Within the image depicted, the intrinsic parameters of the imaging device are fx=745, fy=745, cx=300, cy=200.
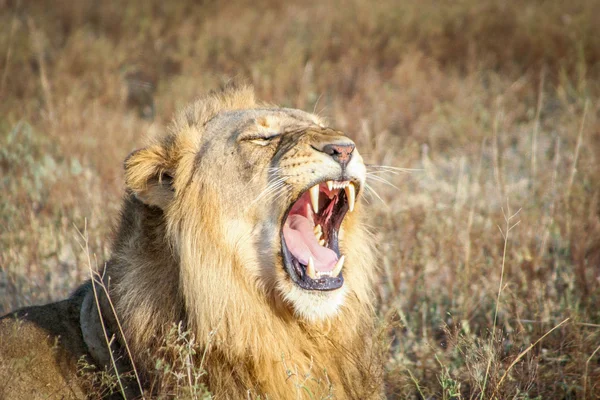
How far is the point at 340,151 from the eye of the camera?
116 inches

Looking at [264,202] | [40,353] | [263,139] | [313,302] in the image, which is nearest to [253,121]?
[263,139]

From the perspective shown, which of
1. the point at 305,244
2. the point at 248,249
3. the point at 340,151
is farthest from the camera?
the point at 305,244

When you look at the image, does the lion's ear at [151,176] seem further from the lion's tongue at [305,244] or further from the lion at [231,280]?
the lion's tongue at [305,244]

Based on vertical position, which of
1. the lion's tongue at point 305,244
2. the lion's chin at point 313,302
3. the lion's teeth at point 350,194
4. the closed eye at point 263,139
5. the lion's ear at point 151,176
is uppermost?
the closed eye at point 263,139

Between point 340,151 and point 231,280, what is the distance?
2.24 feet

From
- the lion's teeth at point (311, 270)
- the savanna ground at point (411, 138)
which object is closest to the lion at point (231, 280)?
the lion's teeth at point (311, 270)

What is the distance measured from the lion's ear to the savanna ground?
3.32 ft

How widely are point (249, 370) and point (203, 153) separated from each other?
3.08 ft

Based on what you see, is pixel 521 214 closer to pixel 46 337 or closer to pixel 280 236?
pixel 280 236

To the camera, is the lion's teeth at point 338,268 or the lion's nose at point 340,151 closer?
the lion's nose at point 340,151

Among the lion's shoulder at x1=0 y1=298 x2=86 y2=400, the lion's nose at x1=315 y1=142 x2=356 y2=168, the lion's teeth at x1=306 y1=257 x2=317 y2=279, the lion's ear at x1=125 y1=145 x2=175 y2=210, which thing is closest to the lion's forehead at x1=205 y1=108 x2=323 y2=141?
the lion's ear at x1=125 y1=145 x2=175 y2=210

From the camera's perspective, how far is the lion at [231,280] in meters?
2.97

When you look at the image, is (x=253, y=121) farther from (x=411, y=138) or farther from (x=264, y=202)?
(x=411, y=138)

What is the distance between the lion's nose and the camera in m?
2.96
